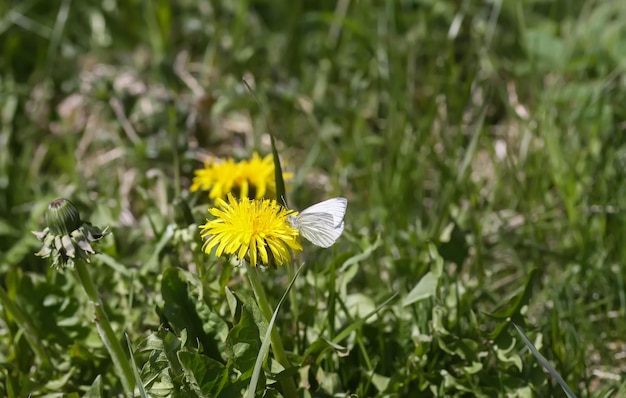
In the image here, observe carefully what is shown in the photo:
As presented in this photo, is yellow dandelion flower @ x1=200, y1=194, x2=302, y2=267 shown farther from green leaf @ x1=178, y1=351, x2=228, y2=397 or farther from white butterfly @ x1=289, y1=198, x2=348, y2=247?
green leaf @ x1=178, y1=351, x2=228, y2=397

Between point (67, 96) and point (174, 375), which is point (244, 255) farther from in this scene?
point (67, 96)

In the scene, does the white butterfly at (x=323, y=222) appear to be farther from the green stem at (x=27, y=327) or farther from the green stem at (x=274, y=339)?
the green stem at (x=27, y=327)

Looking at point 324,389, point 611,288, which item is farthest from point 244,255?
point 611,288

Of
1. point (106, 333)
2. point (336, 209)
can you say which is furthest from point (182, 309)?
point (336, 209)

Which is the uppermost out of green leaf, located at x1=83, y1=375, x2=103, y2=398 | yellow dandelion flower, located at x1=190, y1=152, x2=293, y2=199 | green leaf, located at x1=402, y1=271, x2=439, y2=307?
yellow dandelion flower, located at x1=190, y1=152, x2=293, y2=199

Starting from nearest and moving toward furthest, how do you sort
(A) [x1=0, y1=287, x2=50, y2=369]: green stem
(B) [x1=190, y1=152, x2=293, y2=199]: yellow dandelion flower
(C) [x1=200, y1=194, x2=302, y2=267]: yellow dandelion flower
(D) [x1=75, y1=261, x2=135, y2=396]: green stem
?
(C) [x1=200, y1=194, x2=302, y2=267]: yellow dandelion flower → (D) [x1=75, y1=261, x2=135, y2=396]: green stem → (A) [x1=0, y1=287, x2=50, y2=369]: green stem → (B) [x1=190, y1=152, x2=293, y2=199]: yellow dandelion flower

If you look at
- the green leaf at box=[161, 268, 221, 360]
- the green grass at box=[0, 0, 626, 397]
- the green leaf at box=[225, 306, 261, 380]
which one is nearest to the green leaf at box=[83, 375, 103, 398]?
the green grass at box=[0, 0, 626, 397]

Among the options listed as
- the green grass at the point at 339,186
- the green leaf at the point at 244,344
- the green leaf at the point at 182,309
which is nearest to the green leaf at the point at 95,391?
the green grass at the point at 339,186

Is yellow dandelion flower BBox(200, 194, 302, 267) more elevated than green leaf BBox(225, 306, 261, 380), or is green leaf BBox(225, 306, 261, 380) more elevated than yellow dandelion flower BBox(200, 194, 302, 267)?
yellow dandelion flower BBox(200, 194, 302, 267)

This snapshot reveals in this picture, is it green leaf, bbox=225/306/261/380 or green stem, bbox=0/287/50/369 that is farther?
green stem, bbox=0/287/50/369
